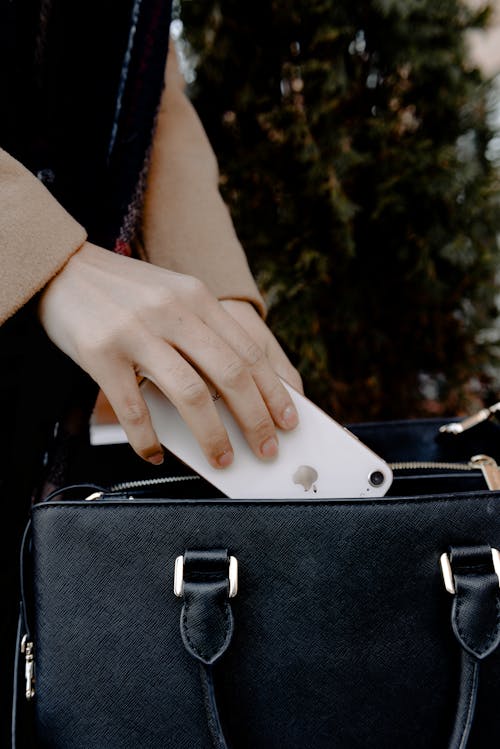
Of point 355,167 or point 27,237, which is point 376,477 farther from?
point 355,167

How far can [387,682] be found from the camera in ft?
1.82

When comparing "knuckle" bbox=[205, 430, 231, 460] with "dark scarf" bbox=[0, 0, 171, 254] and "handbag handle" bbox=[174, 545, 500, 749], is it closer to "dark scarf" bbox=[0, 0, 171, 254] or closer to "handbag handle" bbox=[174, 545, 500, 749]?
"handbag handle" bbox=[174, 545, 500, 749]

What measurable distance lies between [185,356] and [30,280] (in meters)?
0.16

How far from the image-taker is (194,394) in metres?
0.51

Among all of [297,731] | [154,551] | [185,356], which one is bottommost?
[297,731]

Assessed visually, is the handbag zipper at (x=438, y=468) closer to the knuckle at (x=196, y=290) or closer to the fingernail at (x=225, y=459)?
the fingernail at (x=225, y=459)

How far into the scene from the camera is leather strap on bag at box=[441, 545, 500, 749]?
53cm

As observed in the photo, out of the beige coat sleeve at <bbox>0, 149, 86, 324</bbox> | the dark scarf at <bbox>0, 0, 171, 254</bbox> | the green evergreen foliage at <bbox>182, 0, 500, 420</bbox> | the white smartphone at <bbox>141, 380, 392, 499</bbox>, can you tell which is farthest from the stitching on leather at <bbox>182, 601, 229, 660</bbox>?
the green evergreen foliage at <bbox>182, 0, 500, 420</bbox>

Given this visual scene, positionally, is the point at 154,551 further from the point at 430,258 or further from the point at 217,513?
the point at 430,258

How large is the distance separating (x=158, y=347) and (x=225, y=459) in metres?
0.13

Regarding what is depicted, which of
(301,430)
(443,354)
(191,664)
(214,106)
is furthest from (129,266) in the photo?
(443,354)

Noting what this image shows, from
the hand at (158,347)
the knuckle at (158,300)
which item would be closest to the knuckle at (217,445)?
the hand at (158,347)

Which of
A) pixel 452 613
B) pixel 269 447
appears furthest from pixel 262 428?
Result: pixel 452 613

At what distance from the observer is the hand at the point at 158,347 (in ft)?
1.66
